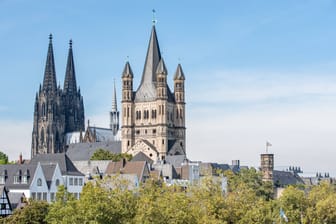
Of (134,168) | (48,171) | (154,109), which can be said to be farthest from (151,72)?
(48,171)

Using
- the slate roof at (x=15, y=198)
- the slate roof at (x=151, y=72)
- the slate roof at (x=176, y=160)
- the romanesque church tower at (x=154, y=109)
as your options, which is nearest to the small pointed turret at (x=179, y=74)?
the romanesque church tower at (x=154, y=109)

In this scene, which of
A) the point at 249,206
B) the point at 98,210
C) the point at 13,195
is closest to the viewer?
the point at 98,210

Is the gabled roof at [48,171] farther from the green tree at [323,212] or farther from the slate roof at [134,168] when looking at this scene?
the green tree at [323,212]

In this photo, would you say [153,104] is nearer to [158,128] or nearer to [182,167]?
[158,128]

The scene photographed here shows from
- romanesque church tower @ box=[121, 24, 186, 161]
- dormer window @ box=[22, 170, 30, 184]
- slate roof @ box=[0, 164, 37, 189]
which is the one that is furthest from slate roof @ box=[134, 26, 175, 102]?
dormer window @ box=[22, 170, 30, 184]

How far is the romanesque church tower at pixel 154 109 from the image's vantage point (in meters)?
189

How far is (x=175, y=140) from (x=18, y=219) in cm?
11560

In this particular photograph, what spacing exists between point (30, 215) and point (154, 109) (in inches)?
4566

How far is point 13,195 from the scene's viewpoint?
3536 inches

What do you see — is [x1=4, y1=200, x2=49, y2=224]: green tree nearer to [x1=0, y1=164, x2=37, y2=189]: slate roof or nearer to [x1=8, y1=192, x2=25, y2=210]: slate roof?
[x1=8, y1=192, x2=25, y2=210]: slate roof

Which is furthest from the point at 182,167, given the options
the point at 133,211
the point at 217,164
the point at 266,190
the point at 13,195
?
the point at 133,211

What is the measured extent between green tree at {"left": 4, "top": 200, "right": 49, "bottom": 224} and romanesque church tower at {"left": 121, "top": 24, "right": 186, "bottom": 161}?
107 m

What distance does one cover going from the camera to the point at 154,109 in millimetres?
193000

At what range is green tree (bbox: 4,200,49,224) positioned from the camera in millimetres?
77019
